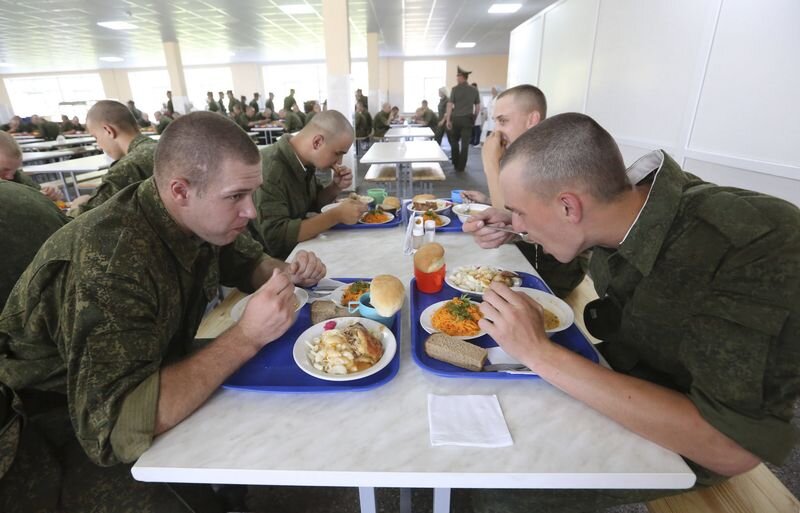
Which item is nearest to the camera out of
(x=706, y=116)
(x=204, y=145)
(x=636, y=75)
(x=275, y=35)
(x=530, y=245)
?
(x=204, y=145)

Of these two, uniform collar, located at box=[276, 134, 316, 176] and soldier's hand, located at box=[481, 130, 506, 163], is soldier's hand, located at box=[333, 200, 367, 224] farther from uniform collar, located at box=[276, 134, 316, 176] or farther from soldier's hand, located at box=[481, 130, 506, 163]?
soldier's hand, located at box=[481, 130, 506, 163]

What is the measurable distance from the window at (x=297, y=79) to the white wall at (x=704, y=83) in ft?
59.1

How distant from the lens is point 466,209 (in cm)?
268

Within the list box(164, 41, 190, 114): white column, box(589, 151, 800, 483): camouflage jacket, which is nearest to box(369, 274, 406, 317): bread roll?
box(589, 151, 800, 483): camouflage jacket

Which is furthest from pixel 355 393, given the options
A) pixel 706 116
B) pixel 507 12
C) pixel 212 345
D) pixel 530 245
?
pixel 507 12

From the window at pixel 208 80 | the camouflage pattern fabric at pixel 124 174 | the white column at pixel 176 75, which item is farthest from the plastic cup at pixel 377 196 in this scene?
the window at pixel 208 80

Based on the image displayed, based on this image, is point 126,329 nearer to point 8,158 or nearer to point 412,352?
point 412,352

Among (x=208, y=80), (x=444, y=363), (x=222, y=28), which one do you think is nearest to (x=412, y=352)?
(x=444, y=363)

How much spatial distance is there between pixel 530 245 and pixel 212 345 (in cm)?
192

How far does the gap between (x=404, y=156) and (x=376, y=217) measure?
2.87m

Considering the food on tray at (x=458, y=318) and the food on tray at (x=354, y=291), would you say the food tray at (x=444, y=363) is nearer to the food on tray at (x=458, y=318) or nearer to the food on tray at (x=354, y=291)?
the food on tray at (x=458, y=318)

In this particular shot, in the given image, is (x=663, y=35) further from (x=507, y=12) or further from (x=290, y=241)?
(x=507, y=12)

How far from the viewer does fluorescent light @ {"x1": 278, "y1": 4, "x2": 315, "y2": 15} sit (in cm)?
877

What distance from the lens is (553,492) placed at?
→ 45.6 inches
